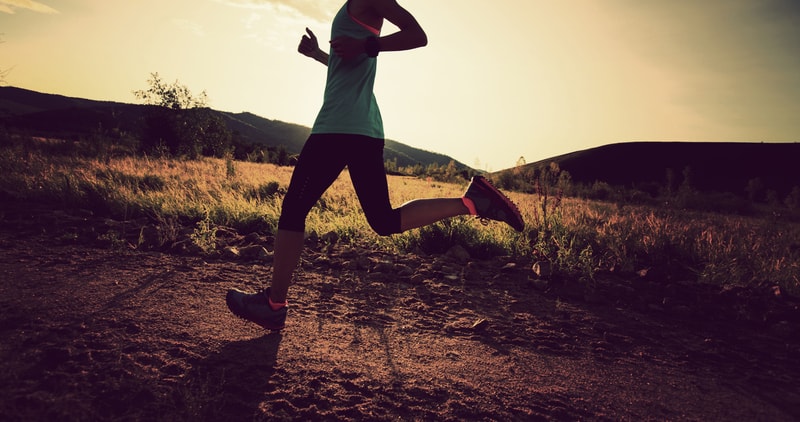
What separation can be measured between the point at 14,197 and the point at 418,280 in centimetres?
670

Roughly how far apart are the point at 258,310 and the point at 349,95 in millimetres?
1411

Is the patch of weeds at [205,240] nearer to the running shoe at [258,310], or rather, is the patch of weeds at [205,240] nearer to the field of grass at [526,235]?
the field of grass at [526,235]

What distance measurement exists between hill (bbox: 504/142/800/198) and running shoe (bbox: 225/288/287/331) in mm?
46803

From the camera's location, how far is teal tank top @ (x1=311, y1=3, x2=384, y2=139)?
7.85ft

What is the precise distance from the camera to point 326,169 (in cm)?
241

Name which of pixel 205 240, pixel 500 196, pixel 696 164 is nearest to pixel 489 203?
pixel 500 196

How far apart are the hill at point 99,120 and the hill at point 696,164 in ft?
65.6

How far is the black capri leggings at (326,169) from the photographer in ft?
7.85

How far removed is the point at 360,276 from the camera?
3.84 metres

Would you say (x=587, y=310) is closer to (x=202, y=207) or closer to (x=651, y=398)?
(x=651, y=398)

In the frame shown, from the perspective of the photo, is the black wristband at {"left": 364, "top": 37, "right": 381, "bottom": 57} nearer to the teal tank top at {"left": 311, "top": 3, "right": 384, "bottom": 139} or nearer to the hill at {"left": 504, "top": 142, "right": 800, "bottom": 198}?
the teal tank top at {"left": 311, "top": 3, "right": 384, "bottom": 139}

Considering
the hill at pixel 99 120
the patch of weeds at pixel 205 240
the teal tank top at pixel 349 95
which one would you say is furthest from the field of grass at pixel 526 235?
the hill at pixel 99 120

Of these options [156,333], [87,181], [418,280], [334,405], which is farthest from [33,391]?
[87,181]

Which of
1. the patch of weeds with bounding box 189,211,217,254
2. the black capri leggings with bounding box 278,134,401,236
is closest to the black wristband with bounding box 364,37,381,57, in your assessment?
the black capri leggings with bounding box 278,134,401,236
